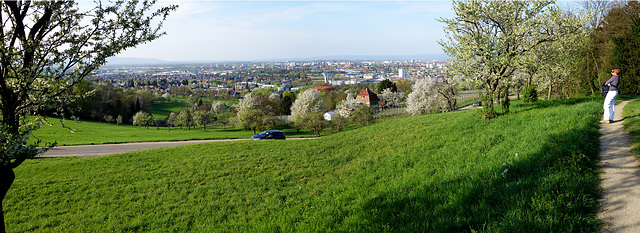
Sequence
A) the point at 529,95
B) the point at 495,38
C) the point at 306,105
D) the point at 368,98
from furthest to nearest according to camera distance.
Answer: the point at 368,98, the point at 306,105, the point at 529,95, the point at 495,38

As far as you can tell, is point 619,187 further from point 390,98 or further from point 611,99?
point 390,98

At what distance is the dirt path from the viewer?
3895mm

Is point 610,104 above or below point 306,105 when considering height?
above

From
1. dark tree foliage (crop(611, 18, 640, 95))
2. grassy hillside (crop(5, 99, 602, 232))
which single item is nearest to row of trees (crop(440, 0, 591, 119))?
grassy hillside (crop(5, 99, 602, 232))

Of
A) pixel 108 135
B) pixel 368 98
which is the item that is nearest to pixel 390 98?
pixel 368 98

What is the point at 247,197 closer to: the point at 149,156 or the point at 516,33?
the point at 149,156

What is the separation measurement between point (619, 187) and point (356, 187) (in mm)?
5136

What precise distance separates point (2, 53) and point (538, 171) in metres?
9.72

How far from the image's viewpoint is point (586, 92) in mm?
32562

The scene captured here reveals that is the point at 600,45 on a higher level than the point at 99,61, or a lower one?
higher

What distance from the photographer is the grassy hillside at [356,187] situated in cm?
464

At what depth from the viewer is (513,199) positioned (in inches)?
183

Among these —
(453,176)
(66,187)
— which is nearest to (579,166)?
(453,176)

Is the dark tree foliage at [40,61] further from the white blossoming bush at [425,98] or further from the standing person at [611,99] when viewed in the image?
the white blossoming bush at [425,98]
